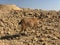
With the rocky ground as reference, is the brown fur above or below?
above

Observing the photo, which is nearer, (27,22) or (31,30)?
(27,22)

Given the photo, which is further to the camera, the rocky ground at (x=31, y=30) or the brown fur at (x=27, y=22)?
the brown fur at (x=27, y=22)

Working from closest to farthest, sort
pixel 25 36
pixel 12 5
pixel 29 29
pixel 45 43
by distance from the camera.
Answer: pixel 45 43, pixel 25 36, pixel 29 29, pixel 12 5

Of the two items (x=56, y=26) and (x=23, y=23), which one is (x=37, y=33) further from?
(x=56, y=26)

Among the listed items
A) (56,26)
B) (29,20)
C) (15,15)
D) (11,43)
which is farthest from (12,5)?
(11,43)

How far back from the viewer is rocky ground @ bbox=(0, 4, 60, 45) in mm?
15656

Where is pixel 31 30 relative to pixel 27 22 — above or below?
below

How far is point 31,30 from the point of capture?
19.3 m

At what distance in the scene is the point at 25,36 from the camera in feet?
56.6

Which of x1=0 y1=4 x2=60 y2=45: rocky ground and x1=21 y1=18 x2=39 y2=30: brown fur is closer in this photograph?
x1=0 y1=4 x2=60 y2=45: rocky ground

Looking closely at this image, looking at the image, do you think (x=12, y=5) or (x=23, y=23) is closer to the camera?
(x=23, y=23)

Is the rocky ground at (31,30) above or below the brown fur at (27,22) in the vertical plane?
below

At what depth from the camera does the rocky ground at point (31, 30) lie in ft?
51.4

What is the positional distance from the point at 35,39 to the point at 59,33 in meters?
2.41
